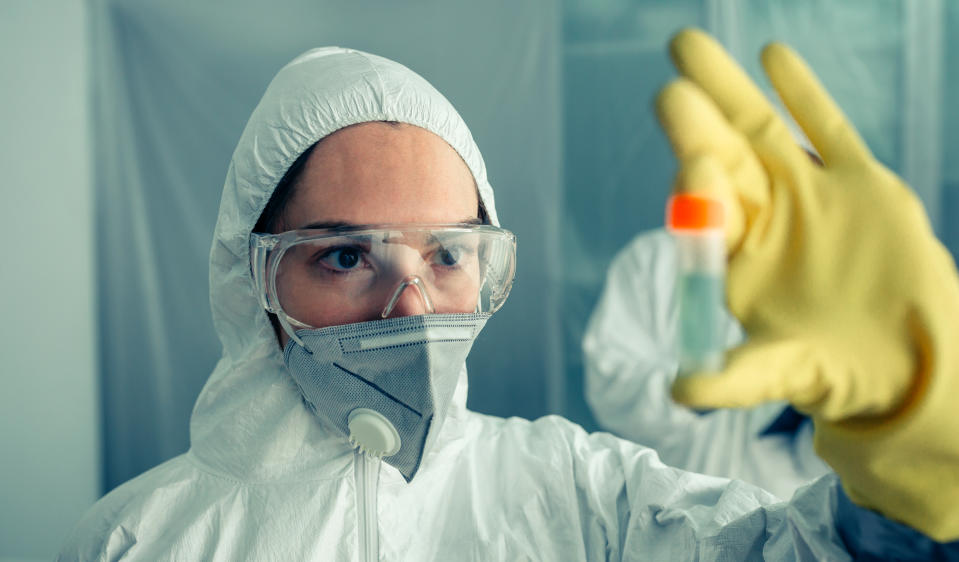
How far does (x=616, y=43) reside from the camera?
9.41 ft

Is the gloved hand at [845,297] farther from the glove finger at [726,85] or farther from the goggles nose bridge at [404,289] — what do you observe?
the goggles nose bridge at [404,289]

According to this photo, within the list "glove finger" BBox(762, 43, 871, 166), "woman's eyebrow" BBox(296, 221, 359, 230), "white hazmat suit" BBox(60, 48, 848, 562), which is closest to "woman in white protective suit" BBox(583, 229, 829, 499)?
"white hazmat suit" BBox(60, 48, 848, 562)

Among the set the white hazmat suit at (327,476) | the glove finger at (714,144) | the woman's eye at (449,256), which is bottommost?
the white hazmat suit at (327,476)

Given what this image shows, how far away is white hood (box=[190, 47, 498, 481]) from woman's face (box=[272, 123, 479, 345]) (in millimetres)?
31

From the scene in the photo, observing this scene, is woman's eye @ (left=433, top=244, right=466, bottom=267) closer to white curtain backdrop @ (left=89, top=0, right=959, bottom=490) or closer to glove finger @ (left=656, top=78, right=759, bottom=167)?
glove finger @ (left=656, top=78, right=759, bottom=167)

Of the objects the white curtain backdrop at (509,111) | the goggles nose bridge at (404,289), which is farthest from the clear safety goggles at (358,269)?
the white curtain backdrop at (509,111)

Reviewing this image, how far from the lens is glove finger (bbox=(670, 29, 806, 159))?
58cm

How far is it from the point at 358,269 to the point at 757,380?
574 millimetres

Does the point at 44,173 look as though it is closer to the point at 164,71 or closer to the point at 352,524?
the point at 164,71

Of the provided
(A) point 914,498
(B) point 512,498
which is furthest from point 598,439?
(A) point 914,498

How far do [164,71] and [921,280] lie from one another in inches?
113

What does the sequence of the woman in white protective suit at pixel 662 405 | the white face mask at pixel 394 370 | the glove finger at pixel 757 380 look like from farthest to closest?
1. the woman in white protective suit at pixel 662 405
2. the white face mask at pixel 394 370
3. the glove finger at pixel 757 380

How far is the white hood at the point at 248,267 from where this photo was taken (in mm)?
996

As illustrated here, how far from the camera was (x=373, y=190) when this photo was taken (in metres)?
0.93
